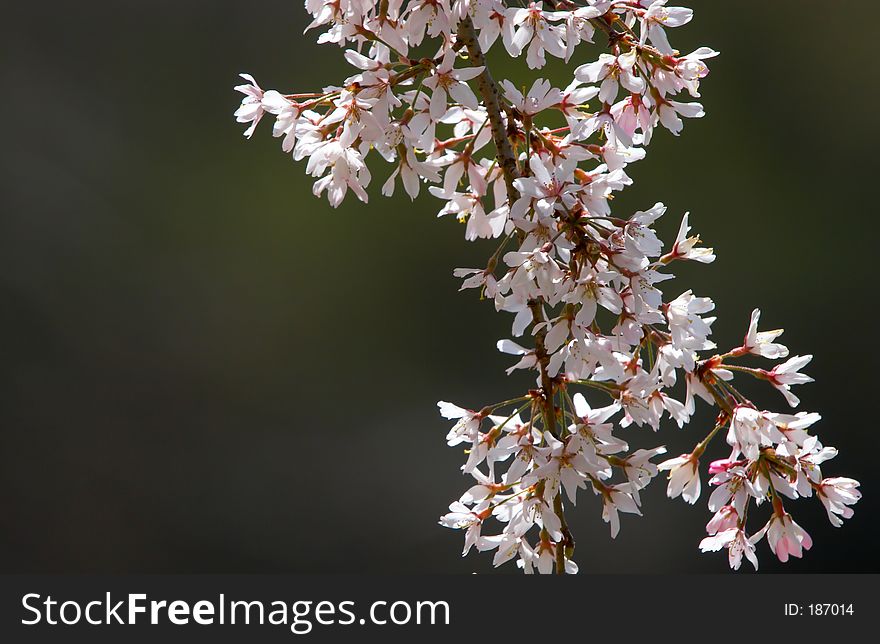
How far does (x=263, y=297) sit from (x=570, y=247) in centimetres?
211

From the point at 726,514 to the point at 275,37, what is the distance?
224cm

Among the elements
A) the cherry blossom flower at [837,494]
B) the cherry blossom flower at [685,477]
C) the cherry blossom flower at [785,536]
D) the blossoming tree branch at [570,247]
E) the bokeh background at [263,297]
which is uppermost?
the bokeh background at [263,297]

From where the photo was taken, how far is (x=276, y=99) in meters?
0.69

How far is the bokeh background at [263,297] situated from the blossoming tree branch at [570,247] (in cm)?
185

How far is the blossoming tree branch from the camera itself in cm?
62

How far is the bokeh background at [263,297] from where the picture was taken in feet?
8.43

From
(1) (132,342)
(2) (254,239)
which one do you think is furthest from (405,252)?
(1) (132,342)

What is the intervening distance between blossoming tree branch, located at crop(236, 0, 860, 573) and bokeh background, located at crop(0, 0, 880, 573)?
1846 millimetres

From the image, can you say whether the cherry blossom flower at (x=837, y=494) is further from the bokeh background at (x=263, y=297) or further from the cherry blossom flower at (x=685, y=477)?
the bokeh background at (x=263, y=297)

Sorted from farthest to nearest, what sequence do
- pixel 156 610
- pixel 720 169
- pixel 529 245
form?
pixel 720 169
pixel 156 610
pixel 529 245

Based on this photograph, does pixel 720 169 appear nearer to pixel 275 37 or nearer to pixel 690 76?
pixel 275 37

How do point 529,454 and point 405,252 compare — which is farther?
point 405,252

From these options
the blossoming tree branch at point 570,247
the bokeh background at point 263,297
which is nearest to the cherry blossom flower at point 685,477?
the blossoming tree branch at point 570,247

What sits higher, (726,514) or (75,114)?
(75,114)
